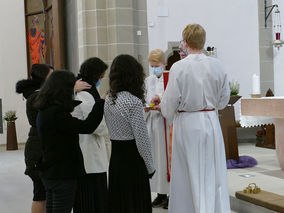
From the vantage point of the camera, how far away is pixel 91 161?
3.72 meters

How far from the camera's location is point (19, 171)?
325 inches

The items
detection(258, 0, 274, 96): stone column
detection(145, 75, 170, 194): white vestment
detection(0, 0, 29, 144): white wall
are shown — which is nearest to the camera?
detection(145, 75, 170, 194): white vestment

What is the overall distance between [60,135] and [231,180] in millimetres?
3228

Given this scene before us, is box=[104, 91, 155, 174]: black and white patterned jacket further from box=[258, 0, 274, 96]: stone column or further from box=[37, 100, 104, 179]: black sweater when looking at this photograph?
box=[258, 0, 274, 96]: stone column

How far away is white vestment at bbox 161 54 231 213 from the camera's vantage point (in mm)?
3609

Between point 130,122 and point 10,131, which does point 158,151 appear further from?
point 10,131

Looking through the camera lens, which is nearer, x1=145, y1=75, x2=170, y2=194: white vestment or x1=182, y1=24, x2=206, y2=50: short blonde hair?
x1=182, y1=24, x2=206, y2=50: short blonde hair

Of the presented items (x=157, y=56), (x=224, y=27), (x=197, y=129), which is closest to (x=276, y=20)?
(x=224, y=27)

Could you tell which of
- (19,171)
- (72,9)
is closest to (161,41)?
(72,9)

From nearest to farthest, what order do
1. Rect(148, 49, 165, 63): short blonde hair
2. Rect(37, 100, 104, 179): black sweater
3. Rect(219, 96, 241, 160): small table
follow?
1. Rect(37, 100, 104, 179): black sweater
2. Rect(148, 49, 165, 63): short blonde hair
3. Rect(219, 96, 241, 160): small table

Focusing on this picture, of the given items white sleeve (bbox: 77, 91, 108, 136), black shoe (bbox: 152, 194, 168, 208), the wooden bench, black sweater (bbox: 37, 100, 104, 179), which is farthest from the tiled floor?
black sweater (bbox: 37, 100, 104, 179)

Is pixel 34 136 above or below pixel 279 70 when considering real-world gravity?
below

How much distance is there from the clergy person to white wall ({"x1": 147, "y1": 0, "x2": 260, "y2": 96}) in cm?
542

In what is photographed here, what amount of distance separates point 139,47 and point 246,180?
4098 mm
